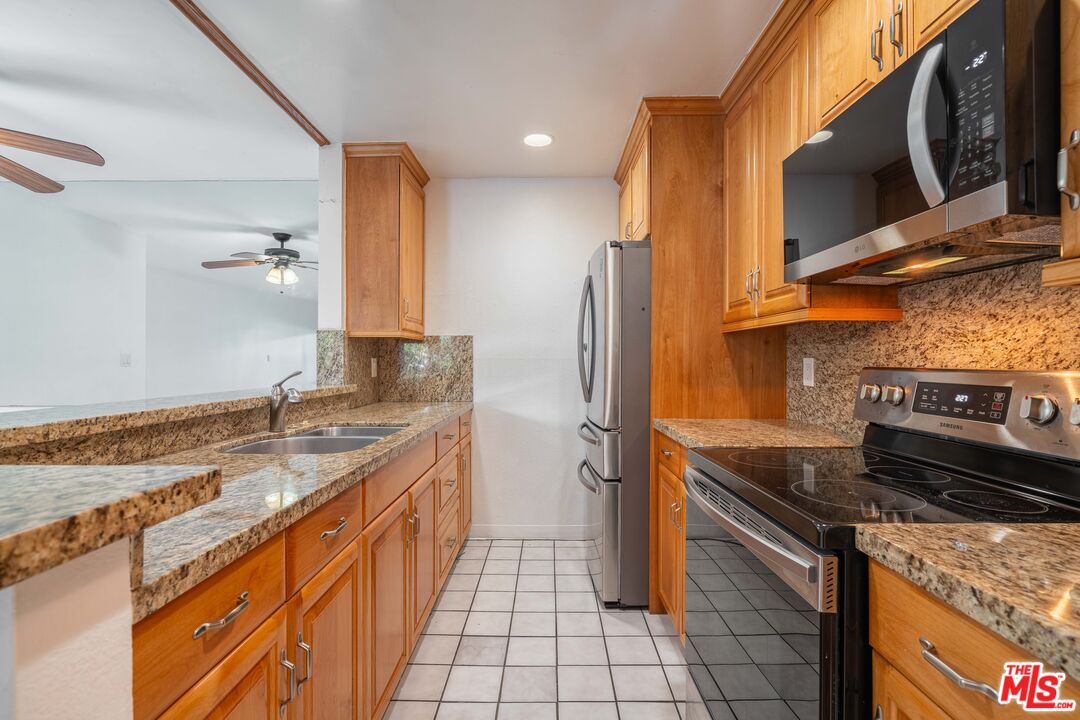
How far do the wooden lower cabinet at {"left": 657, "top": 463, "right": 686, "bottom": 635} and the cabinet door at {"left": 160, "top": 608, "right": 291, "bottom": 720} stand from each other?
133 centimetres

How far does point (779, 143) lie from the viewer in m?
1.83

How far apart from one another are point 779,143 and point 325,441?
216 cm

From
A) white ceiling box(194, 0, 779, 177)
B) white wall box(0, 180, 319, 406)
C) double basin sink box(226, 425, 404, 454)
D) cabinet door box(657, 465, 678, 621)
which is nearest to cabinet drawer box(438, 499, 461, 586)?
double basin sink box(226, 425, 404, 454)

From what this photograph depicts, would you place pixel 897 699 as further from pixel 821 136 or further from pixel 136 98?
pixel 136 98

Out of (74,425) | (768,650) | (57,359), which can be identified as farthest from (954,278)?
(57,359)

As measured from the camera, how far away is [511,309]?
335 cm

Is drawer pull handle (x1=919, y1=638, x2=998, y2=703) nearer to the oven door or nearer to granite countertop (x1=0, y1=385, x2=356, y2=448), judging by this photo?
the oven door

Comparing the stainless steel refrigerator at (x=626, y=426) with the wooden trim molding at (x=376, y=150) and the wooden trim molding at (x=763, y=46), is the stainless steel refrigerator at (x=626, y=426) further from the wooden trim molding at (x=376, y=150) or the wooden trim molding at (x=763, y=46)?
the wooden trim molding at (x=376, y=150)

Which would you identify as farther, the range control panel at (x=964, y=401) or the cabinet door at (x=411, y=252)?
the cabinet door at (x=411, y=252)

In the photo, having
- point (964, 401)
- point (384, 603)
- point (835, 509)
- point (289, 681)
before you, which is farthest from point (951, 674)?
point (384, 603)

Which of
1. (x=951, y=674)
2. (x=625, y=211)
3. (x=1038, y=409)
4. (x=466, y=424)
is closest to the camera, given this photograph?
(x=951, y=674)

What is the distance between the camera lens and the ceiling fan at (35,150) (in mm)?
1938

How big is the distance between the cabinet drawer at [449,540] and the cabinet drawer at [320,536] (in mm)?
1126

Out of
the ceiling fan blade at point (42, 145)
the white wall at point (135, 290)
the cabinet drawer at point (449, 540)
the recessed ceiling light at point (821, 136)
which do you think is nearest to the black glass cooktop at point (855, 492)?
the recessed ceiling light at point (821, 136)
